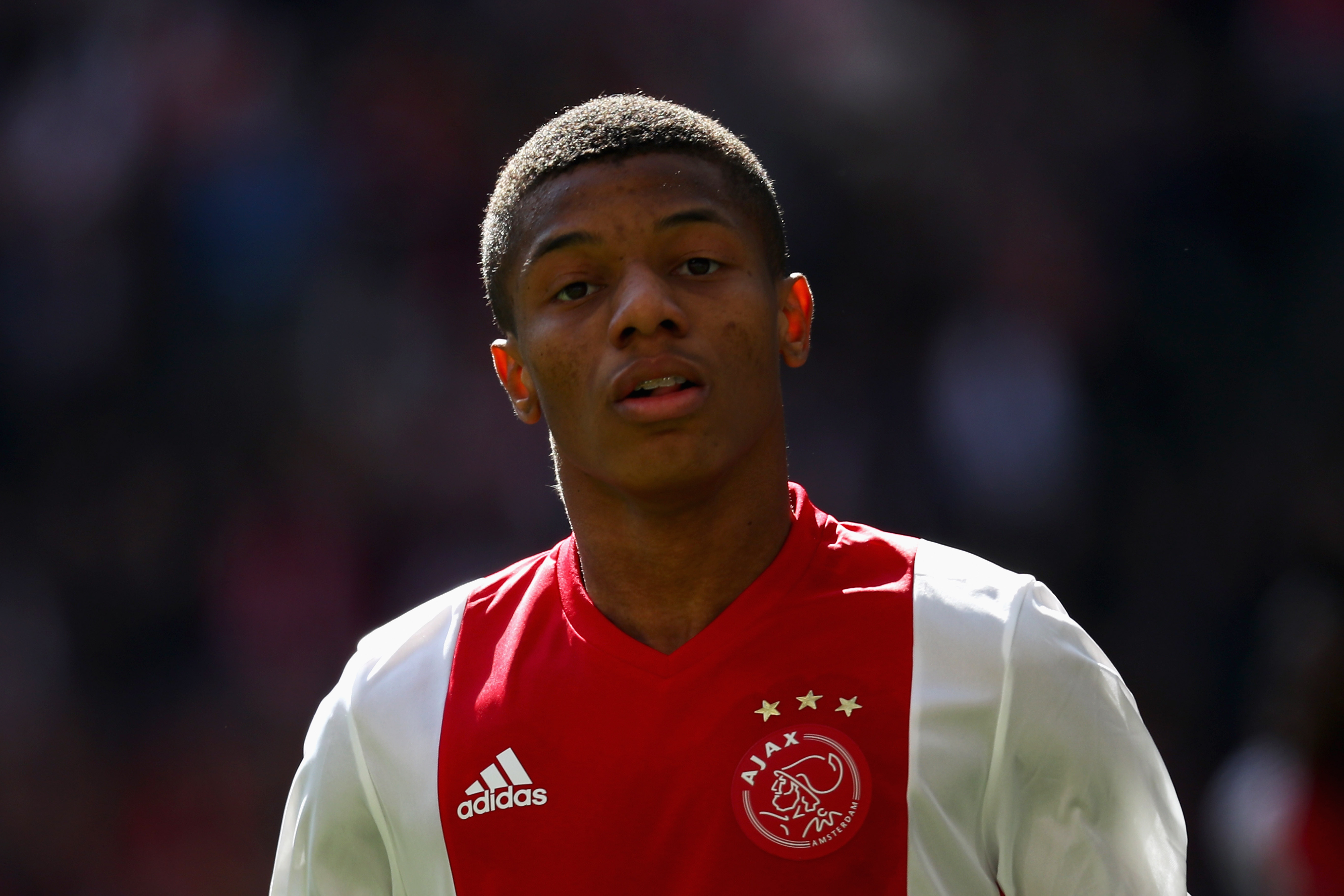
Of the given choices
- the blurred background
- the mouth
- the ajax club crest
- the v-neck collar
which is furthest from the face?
the blurred background

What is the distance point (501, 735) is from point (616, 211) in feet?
2.66

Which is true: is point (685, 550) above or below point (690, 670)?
above

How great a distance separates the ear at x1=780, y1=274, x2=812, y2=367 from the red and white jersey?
13.0 inches

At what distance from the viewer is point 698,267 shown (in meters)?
2.11

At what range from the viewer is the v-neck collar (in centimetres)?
205

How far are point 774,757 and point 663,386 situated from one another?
1.83 ft

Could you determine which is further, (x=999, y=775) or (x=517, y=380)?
(x=517, y=380)

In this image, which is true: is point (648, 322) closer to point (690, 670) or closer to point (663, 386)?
point (663, 386)

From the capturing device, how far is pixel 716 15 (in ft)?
19.7

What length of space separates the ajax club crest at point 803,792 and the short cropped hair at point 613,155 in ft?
2.60

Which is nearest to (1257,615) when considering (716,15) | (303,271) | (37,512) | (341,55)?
(716,15)

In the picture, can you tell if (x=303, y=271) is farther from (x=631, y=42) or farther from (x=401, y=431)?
(x=631, y=42)

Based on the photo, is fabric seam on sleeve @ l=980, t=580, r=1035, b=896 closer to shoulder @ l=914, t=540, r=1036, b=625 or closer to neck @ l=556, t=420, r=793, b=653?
shoulder @ l=914, t=540, r=1036, b=625

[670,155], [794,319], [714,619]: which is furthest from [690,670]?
[670,155]
